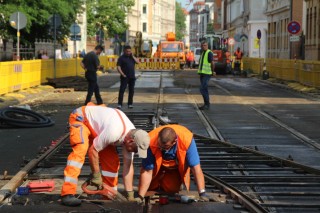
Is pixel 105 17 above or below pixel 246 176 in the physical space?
above

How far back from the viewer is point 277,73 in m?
39.7

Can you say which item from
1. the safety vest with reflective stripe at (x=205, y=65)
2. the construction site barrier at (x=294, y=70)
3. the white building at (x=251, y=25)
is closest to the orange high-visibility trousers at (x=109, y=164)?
the safety vest with reflective stripe at (x=205, y=65)

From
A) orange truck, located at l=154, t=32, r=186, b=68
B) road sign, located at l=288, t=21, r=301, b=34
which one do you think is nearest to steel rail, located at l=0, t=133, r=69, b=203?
road sign, located at l=288, t=21, r=301, b=34

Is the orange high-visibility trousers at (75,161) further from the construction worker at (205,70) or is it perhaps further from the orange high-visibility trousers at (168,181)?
the construction worker at (205,70)

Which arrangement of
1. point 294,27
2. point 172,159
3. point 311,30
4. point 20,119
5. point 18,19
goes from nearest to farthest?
point 172,159 < point 20,119 < point 18,19 < point 294,27 < point 311,30

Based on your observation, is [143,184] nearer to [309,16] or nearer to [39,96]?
[39,96]

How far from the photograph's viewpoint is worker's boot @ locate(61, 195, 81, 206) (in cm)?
723

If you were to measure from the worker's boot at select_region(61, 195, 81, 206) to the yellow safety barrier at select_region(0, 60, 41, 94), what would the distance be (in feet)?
58.8

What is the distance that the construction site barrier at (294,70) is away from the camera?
29661 mm

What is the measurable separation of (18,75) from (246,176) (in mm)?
19334

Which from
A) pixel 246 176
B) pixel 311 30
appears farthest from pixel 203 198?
pixel 311 30

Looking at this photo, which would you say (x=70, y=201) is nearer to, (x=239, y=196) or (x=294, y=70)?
(x=239, y=196)

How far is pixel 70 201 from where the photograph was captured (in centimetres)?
723

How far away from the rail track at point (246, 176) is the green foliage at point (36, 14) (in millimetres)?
28190
